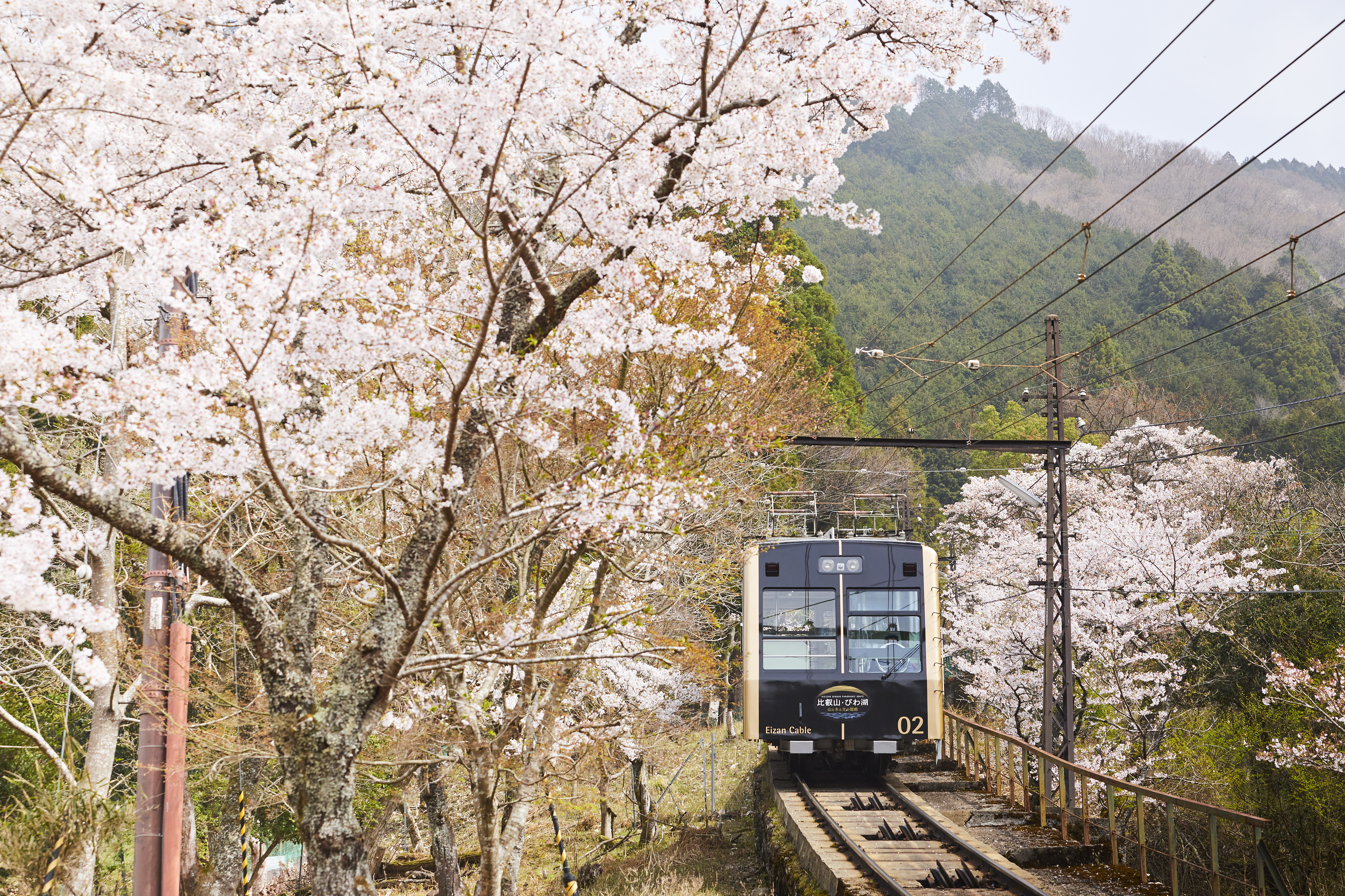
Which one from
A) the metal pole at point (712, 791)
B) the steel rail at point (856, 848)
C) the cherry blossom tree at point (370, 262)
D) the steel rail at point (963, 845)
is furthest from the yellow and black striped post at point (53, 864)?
the metal pole at point (712, 791)

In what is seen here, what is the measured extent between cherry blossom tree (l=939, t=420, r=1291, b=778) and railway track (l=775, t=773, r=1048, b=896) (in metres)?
4.33

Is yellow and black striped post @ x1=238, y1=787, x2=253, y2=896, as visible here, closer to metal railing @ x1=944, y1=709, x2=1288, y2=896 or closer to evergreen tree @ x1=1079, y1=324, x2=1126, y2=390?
metal railing @ x1=944, y1=709, x2=1288, y2=896

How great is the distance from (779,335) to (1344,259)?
60187mm

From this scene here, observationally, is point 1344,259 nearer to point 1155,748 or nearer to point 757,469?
point 1155,748

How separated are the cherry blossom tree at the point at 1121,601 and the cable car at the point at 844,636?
123 inches

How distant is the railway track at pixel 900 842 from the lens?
7.29m

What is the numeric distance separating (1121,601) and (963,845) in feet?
30.0

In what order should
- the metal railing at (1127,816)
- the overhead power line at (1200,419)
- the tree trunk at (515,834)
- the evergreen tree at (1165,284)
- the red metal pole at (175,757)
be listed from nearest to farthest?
the red metal pole at (175,757) → the metal railing at (1127,816) → the tree trunk at (515,834) → the overhead power line at (1200,419) → the evergreen tree at (1165,284)

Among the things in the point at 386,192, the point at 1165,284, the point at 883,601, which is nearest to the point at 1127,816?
the point at 883,601

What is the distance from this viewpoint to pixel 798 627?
11.1 m

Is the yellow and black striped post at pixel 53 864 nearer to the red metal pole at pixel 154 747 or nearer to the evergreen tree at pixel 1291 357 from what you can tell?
the red metal pole at pixel 154 747

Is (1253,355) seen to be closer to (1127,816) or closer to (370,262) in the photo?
(1127,816)

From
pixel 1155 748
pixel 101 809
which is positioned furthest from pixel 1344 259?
pixel 101 809

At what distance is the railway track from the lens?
23.9 ft
